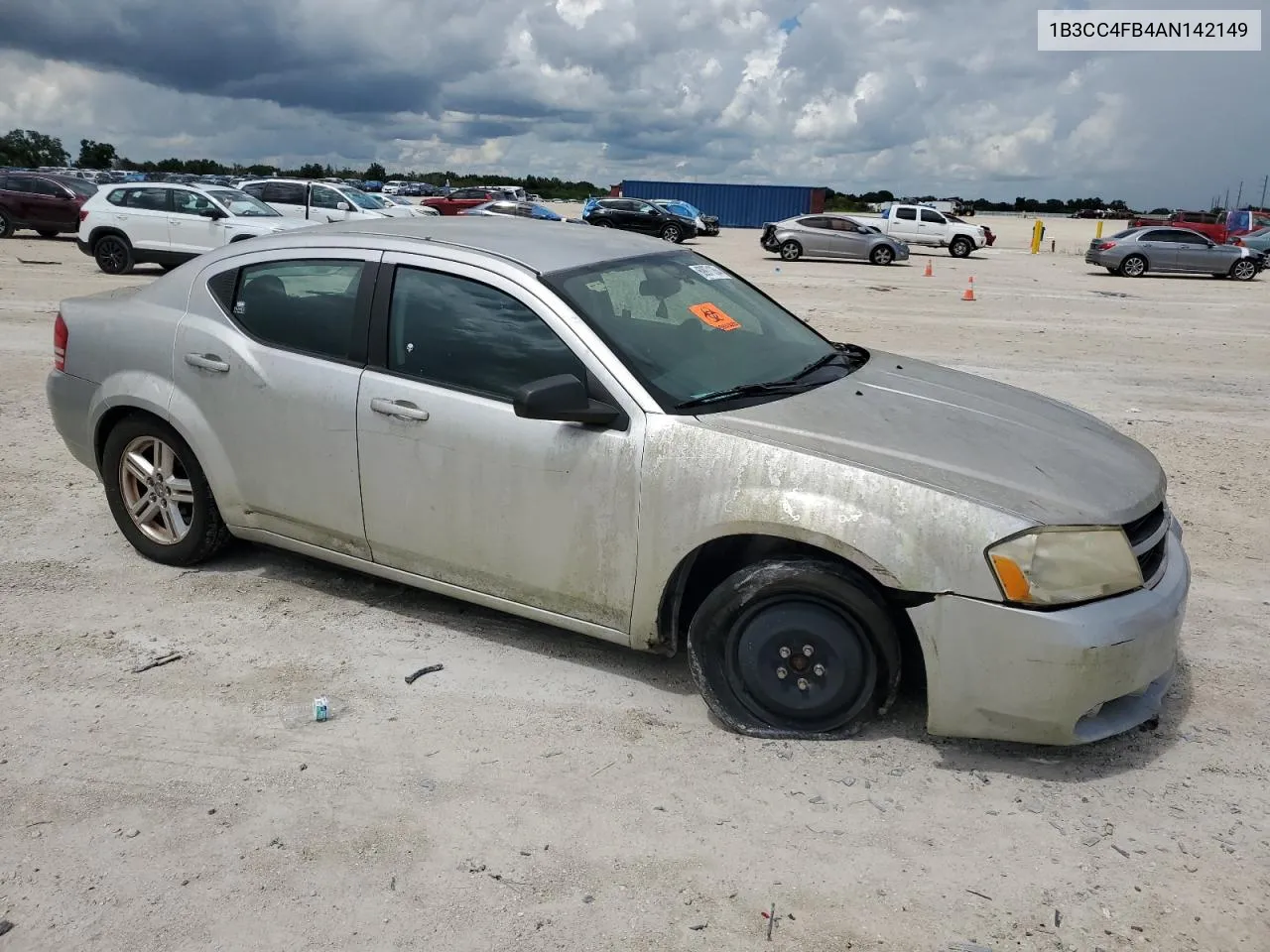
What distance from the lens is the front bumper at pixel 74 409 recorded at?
15.8ft

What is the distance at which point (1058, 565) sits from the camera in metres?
3.06

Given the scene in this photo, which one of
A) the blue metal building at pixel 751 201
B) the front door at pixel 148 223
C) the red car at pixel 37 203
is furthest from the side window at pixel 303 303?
the blue metal building at pixel 751 201

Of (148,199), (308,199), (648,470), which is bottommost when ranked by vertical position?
(648,470)

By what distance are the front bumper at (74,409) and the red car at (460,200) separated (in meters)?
33.5

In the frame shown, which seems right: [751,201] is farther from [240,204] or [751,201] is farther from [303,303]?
[303,303]

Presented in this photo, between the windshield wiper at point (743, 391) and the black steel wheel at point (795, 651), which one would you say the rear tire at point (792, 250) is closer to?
the windshield wiper at point (743, 391)

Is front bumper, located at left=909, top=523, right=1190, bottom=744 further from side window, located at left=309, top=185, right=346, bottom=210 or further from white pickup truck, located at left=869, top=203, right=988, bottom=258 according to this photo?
white pickup truck, located at left=869, top=203, right=988, bottom=258

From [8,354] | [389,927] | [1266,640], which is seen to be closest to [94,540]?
[389,927]

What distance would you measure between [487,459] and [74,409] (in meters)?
2.39

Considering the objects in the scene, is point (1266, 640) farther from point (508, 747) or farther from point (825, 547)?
point (508, 747)

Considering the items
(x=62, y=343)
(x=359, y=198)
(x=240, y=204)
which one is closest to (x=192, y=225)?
(x=240, y=204)

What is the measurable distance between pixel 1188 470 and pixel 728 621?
4.93 m

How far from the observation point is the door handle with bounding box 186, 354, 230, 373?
14.4ft

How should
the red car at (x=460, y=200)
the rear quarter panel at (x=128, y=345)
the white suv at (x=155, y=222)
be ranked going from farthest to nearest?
the red car at (x=460, y=200), the white suv at (x=155, y=222), the rear quarter panel at (x=128, y=345)
